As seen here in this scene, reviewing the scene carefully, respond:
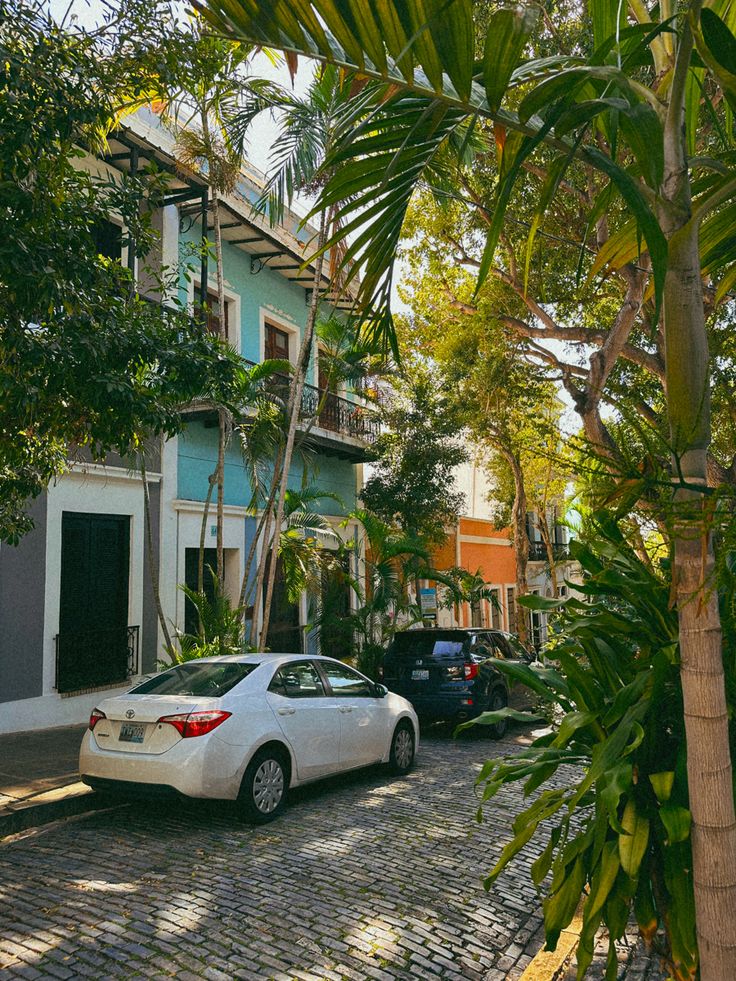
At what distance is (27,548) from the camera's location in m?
11.2

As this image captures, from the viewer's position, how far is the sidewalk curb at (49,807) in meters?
6.79

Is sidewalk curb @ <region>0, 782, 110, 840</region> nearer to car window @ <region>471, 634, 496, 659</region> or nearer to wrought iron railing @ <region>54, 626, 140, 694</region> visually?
wrought iron railing @ <region>54, 626, 140, 694</region>

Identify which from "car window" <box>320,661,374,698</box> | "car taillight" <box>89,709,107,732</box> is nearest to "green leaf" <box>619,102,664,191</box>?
"car taillight" <box>89,709,107,732</box>

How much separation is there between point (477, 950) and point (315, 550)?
35.6ft

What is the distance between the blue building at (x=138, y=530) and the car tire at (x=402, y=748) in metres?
4.91

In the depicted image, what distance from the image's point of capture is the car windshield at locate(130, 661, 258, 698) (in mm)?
7207

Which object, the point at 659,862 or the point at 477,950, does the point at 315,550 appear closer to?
the point at 477,950

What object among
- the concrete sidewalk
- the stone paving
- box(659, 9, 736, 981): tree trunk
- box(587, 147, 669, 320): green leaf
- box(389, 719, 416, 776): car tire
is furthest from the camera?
box(389, 719, 416, 776): car tire

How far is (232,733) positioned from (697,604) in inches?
194

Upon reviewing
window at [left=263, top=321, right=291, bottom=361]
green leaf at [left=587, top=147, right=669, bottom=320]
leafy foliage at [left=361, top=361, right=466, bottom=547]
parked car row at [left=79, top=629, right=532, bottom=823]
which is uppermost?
window at [left=263, top=321, right=291, bottom=361]

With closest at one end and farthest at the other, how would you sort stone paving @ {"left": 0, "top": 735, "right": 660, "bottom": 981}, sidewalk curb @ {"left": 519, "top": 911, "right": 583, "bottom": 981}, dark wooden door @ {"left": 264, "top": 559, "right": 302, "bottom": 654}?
1. sidewalk curb @ {"left": 519, "top": 911, "right": 583, "bottom": 981}
2. stone paving @ {"left": 0, "top": 735, "right": 660, "bottom": 981}
3. dark wooden door @ {"left": 264, "top": 559, "right": 302, "bottom": 654}

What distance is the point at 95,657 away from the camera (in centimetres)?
1228

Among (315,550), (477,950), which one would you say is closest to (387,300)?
(477,950)

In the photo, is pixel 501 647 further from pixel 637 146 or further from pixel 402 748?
pixel 637 146
